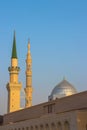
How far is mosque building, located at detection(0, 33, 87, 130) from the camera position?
2347 cm

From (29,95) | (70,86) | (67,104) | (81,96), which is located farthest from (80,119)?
(29,95)

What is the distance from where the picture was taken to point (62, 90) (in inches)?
1757

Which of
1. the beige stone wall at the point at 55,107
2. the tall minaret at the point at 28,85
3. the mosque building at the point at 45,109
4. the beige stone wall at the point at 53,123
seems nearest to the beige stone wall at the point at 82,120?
the mosque building at the point at 45,109

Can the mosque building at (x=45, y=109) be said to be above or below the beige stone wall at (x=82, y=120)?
above

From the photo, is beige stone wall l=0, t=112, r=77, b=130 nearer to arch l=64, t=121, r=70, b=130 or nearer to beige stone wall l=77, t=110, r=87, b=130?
arch l=64, t=121, r=70, b=130

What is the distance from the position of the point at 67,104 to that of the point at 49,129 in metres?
2.41

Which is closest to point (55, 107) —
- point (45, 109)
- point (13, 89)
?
point (45, 109)

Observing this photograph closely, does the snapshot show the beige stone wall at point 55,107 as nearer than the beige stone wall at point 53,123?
No

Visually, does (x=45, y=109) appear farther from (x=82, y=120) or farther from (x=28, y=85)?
(x=28, y=85)

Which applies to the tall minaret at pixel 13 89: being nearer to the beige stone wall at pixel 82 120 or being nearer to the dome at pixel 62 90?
the dome at pixel 62 90

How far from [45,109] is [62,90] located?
47.0 feet

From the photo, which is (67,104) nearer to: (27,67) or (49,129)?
(49,129)

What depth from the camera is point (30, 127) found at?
3064cm

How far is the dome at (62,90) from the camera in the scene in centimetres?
4372
